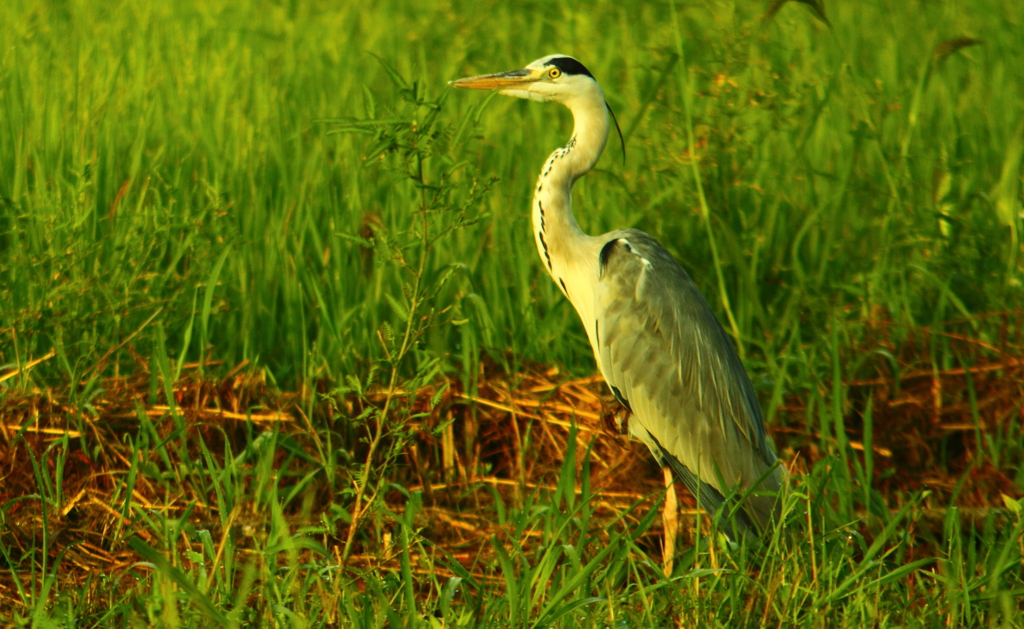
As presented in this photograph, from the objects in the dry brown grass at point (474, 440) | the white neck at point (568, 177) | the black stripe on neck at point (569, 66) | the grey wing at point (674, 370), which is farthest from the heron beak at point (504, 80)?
the dry brown grass at point (474, 440)

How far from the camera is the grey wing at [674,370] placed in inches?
135

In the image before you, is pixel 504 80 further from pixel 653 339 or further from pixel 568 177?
pixel 653 339

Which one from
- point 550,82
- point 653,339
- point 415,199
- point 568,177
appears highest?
point 550,82

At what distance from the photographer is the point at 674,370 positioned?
3.51 meters

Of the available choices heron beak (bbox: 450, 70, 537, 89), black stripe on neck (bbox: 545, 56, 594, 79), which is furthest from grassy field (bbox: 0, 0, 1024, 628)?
black stripe on neck (bbox: 545, 56, 594, 79)

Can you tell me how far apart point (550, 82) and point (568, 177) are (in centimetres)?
38

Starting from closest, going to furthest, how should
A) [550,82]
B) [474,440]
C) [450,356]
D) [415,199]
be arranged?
[550,82] → [474,440] → [450,356] → [415,199]

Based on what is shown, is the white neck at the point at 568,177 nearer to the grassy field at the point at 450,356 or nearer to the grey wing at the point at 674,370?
the grey wing at the point at 674,370

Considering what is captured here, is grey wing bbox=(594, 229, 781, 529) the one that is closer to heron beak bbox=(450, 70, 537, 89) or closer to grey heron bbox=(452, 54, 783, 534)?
grey heron bbox=(452, 54, 783, 534)

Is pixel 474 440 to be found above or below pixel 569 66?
below

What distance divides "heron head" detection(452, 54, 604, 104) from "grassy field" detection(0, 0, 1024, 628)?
0.30 m

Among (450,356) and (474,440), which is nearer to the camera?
(474,440)

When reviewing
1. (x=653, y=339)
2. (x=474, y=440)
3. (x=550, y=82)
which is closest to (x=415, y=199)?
(x=550, y=82)

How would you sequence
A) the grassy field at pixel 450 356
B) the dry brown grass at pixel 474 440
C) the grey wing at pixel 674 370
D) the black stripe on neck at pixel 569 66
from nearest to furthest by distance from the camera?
the grassy field at pixel 450 356
the dry brown grass at pixel 474 440
the grey wing at pixel 674 370
the black stripe on neck at pixel 569 66
